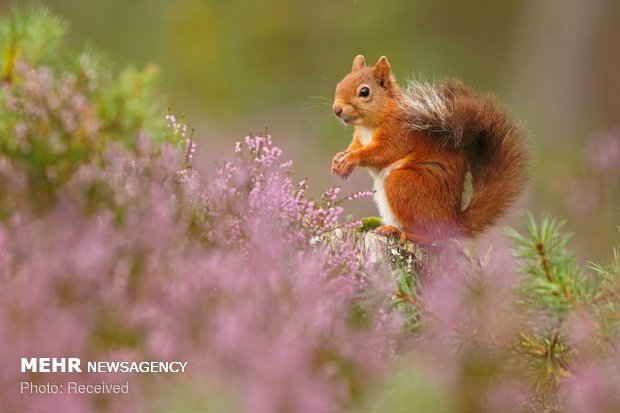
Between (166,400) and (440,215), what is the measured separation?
1717mm

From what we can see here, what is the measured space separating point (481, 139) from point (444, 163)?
13 centimetres

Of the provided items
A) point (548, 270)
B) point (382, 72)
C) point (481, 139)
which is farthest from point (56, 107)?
point (548, 270)

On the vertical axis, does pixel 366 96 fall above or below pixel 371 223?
above

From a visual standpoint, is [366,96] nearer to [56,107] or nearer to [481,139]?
[481,139]

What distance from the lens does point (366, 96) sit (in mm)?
3584

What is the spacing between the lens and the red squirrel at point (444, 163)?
331cm

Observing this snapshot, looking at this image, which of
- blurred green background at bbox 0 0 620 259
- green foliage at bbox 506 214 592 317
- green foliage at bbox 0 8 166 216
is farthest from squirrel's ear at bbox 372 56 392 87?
blurred green background at bbox 0 0 620 259

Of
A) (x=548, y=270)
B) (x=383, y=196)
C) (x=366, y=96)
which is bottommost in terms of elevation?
(x=548, y=270)

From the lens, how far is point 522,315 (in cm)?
240

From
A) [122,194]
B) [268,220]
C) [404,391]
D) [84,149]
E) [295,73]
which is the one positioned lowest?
[404,391]

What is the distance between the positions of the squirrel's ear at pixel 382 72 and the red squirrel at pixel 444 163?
20 cm

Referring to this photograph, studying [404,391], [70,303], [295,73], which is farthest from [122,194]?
[295,73]

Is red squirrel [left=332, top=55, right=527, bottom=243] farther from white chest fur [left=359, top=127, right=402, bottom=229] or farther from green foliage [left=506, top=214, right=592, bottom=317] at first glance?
green foliage [left=506, top=214, right=592, bottom=317]

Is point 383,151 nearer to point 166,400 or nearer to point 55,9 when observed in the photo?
point 166,400
